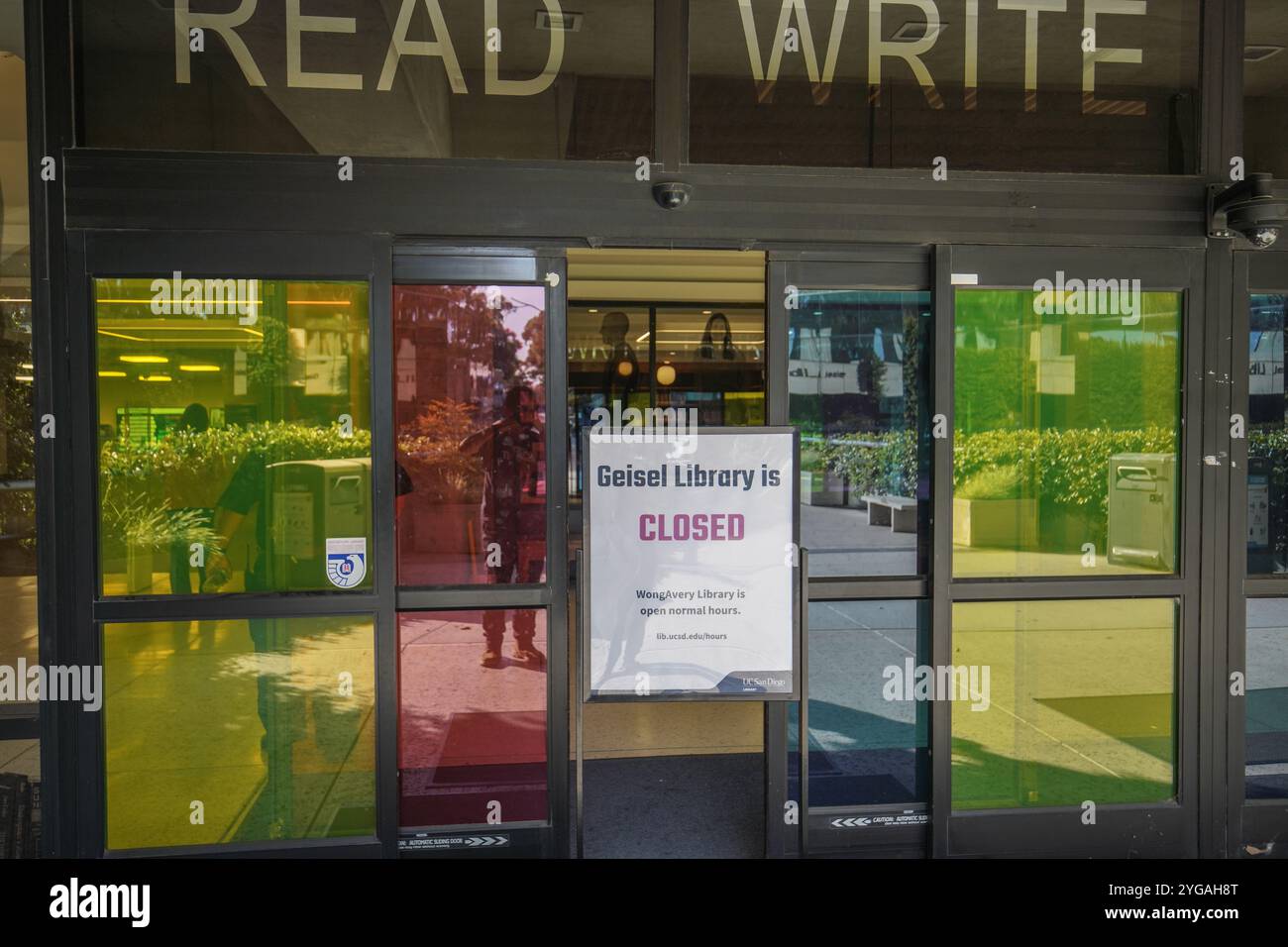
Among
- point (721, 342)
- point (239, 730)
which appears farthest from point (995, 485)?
point (721, 342)

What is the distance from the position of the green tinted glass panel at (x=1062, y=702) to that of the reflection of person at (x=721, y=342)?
26.8ft

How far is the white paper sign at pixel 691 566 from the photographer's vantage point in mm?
3209

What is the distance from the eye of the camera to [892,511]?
371 cm

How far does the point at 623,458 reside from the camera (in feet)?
10.6

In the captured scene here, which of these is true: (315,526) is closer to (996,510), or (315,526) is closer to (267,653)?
(267,653)

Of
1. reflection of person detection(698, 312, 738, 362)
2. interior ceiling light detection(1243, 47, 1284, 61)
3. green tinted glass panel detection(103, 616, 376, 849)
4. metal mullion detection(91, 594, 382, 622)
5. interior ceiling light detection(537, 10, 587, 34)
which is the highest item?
interior ceiling light detection(537, 10, 587, 34)

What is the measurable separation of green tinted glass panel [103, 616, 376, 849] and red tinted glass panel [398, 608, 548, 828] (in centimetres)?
17

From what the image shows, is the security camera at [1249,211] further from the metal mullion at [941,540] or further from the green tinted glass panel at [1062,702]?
the green tinted glass panel at [1062,702]

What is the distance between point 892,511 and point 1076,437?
900 millimetres

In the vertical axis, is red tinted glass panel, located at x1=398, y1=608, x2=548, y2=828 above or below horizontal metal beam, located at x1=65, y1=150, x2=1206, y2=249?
below

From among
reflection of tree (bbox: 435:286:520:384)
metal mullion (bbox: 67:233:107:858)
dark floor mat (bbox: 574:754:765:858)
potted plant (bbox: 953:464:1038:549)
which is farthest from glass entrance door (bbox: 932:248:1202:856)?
metal mullion (bbox: 67:233:107:858)

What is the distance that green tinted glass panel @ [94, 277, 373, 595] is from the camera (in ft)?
10.8

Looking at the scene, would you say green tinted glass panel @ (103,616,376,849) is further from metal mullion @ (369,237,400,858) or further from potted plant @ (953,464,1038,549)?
potted plant @ (953,464,1038,549)
